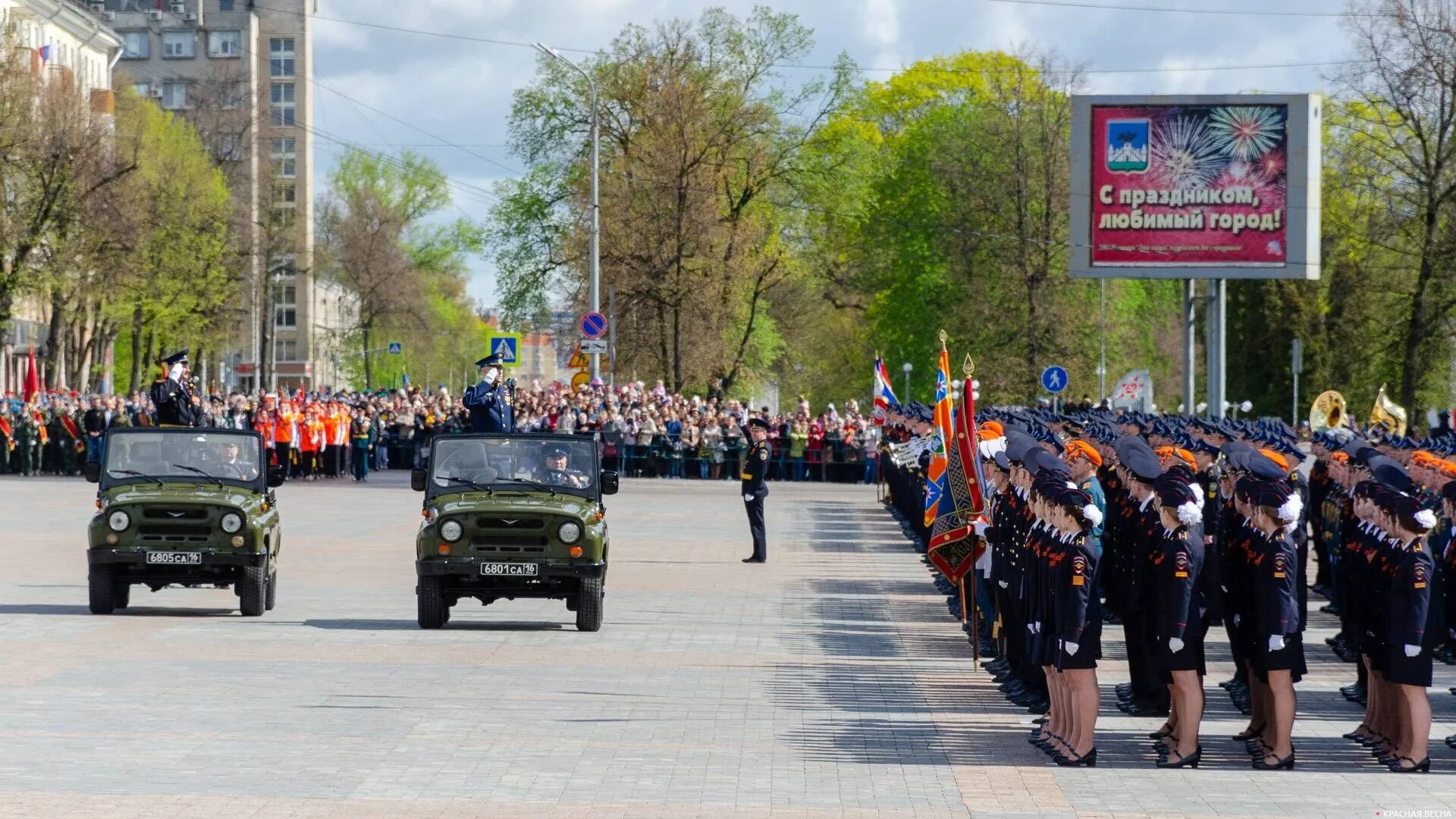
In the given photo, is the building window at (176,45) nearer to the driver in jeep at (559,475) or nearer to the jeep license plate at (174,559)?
the jeep license plate at (174,559)

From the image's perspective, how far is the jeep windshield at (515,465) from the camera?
1866 centimetres

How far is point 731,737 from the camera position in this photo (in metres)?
12.6

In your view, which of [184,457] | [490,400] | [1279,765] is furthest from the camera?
[490,400]

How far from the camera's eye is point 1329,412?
3191cm

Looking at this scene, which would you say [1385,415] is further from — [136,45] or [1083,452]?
[136,45]

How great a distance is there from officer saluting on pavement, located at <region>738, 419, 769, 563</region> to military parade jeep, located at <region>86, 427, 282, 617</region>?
7.33 meters

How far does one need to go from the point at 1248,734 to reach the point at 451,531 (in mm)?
7543

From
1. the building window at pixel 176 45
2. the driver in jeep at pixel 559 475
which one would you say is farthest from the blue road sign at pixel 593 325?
the building window at pixel 176 45

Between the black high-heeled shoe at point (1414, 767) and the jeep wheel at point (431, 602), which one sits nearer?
the black high-heeled shoe at point (1414, 767)

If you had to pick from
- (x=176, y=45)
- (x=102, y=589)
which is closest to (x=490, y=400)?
(x=102, y=589)

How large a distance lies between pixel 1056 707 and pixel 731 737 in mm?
1887

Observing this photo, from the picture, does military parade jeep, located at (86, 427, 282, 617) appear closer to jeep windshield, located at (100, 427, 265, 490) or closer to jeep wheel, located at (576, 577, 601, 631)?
jeep windshield, located at (100, 427, 265, 490)

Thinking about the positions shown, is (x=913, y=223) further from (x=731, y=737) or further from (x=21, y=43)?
(x=731, y=737)

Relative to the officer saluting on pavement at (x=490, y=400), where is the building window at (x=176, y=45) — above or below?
above
